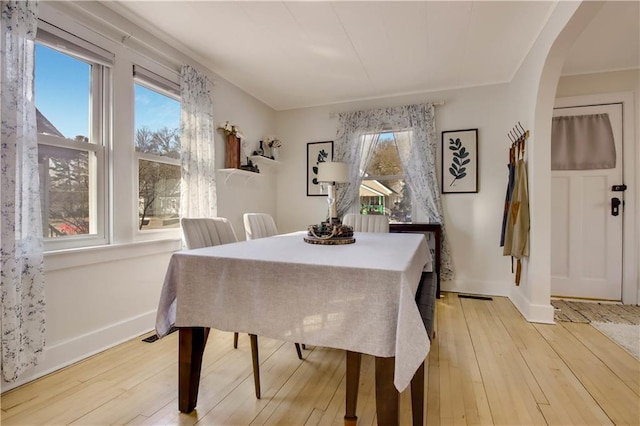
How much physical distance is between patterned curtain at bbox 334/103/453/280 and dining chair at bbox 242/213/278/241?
1496 millimetres

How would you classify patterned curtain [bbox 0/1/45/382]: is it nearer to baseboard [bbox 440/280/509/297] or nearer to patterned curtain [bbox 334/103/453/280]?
patterned curtain [bbox 334/103/453/280]

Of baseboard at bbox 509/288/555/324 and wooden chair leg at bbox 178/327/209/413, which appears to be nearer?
wooden chair leg at bbox 178/327/209/413

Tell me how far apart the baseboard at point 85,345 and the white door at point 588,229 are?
4153mm

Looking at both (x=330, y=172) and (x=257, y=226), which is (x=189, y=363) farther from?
(x=330, y=172)

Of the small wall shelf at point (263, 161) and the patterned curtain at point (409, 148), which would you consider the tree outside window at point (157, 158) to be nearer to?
the small wall shelf at point (263, 161)

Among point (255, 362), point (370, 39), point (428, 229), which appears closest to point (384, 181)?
point (428, 229)

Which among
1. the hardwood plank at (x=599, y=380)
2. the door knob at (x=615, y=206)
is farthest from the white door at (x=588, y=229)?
the hardwood plank at (x=599, y=380)

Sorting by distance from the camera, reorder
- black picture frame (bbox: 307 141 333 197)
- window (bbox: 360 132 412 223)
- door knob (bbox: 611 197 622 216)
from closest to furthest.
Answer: door knob (bbox: 611 197 622 216)
window (bbox: 360 132 412 223)
black picture frame (bbox: 307 141 333 197)

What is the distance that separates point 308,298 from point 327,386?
85 cm

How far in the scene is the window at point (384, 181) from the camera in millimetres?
3959

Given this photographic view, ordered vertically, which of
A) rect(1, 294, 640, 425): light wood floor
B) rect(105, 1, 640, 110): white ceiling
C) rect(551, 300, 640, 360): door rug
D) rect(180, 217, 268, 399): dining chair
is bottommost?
rect(1, 294, 640, 425): light wood floor

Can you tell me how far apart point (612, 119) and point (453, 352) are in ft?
10.2

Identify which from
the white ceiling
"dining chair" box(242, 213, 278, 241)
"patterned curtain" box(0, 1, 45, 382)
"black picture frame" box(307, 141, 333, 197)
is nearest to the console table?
"black picture frame" box(307, 141, 333, 197)

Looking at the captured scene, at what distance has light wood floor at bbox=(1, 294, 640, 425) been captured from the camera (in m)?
1.45
